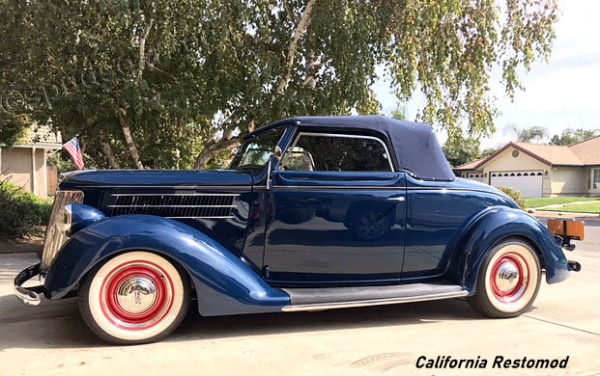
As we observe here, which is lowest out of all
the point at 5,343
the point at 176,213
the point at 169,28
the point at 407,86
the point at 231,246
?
the point at 5,343

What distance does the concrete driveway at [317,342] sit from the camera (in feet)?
10.6

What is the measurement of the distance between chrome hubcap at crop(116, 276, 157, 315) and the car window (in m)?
1.53

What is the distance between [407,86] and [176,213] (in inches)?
229

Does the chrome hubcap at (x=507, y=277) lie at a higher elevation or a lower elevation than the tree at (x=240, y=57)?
lower

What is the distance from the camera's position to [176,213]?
13.0ft

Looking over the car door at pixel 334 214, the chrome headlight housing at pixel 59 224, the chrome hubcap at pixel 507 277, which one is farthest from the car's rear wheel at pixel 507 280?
the chrome headlight housing at pixel 59 224

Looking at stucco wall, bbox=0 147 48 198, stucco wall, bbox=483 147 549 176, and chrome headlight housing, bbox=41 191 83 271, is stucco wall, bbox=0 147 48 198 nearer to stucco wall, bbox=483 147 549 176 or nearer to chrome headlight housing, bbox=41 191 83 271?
chrome headlight housing, bbox=41 191 83 271

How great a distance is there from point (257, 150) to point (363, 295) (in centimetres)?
171

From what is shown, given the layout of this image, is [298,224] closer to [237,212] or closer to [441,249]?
[237,212]

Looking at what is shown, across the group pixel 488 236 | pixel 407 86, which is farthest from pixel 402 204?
pixel 407 86

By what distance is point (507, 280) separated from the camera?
15.1 ft

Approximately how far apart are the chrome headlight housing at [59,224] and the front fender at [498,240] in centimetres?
329

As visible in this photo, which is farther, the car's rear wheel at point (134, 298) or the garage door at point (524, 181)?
the garage door at point (524, 181)

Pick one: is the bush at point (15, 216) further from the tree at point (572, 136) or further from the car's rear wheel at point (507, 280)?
the tree at point (572, 136)
